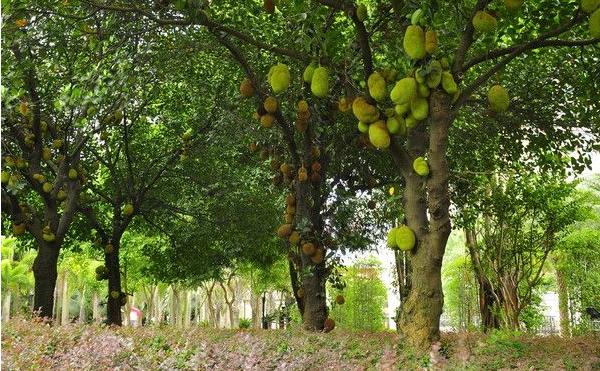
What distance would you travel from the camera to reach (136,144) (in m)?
13.0

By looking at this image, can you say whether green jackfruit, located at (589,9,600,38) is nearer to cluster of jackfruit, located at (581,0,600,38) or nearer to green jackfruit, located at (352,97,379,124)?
cluster of jackfruit, located at (581,0,600,38)

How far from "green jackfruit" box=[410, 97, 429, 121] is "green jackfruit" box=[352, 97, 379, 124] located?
35cm

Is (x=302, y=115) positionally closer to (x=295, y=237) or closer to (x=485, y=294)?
(x=295, y=237)

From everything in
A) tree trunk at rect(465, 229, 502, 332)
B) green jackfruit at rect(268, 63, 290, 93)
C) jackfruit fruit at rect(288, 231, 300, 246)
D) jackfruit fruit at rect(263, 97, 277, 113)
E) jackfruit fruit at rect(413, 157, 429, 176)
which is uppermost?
jackfruit fruit at rect(263, 97, 277, 113)

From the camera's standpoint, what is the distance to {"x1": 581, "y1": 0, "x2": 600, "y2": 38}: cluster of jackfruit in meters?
4.30

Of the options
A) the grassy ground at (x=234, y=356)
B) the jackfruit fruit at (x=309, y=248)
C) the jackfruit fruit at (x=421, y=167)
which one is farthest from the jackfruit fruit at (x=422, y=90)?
the jackfruit fruit at (x=309, y=248)

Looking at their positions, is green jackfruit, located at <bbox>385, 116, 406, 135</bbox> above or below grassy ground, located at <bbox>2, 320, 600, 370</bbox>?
above

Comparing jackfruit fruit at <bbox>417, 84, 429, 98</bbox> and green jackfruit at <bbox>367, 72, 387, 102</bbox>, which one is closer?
jackfruit fruit at <bbox>417, 84, 429, 98</bbox>

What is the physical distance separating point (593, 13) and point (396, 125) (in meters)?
1.61

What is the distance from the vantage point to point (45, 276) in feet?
30.5

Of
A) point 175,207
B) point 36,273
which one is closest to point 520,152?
point 175,207

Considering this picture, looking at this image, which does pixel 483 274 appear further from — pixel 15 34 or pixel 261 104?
pixel 15 34

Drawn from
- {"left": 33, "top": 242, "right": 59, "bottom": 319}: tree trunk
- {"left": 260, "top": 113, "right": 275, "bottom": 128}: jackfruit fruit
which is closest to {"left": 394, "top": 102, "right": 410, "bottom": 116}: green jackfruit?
{"left": 260, "top": 113, "right": 275, "bottom": 128}: jackfruit fruit

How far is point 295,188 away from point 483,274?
763 cm
